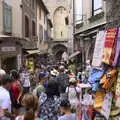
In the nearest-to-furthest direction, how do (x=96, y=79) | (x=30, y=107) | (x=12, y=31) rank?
(x=30, y=107) < (x=96, y=79) < (x=12, y=31)

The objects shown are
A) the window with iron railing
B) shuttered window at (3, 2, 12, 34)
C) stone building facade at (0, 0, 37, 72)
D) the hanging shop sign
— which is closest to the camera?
the window with iron railing

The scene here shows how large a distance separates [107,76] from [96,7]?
18.0m

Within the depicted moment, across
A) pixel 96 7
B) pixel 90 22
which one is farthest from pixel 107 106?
pixel 90 22

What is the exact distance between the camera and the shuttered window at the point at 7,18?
2527 cm

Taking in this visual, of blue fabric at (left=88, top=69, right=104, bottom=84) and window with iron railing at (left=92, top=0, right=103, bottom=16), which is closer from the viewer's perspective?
blue fabric at (left=88, top=69, right=104, bottom=84)

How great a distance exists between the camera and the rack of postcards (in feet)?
21.2

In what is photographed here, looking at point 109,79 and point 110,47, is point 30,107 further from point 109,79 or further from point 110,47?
point 110,47

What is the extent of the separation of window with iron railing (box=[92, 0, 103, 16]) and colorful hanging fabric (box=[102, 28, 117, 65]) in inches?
616

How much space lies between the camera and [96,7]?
79.7 ft

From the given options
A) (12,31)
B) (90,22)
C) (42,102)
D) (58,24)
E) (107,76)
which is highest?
(58,24)

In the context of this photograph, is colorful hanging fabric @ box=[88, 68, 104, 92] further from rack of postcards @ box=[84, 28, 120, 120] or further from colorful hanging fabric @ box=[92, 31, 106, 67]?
colorful hanging fabric @ box=[92, 31, 106, 67]

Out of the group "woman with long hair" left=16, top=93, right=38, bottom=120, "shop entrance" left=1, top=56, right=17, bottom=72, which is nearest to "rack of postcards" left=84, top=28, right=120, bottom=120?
"woman with long hair" left=16, top=93, right=38, bottom=120

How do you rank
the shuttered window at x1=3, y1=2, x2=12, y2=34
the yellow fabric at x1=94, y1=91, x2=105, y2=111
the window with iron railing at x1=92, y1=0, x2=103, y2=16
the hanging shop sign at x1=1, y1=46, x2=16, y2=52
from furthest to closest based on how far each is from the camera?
the shuttered window at x1=3, y1=2, x2=12, y2=34
the hanging shop sign at x1=1, y1=46, x2=16, y2=52
the window with iron railing at x1=92, y1=0, x2=103, y2=16
the yellow fabric at x1=94, y1=91, x2=105, y2=111

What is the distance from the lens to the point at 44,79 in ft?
40.6
